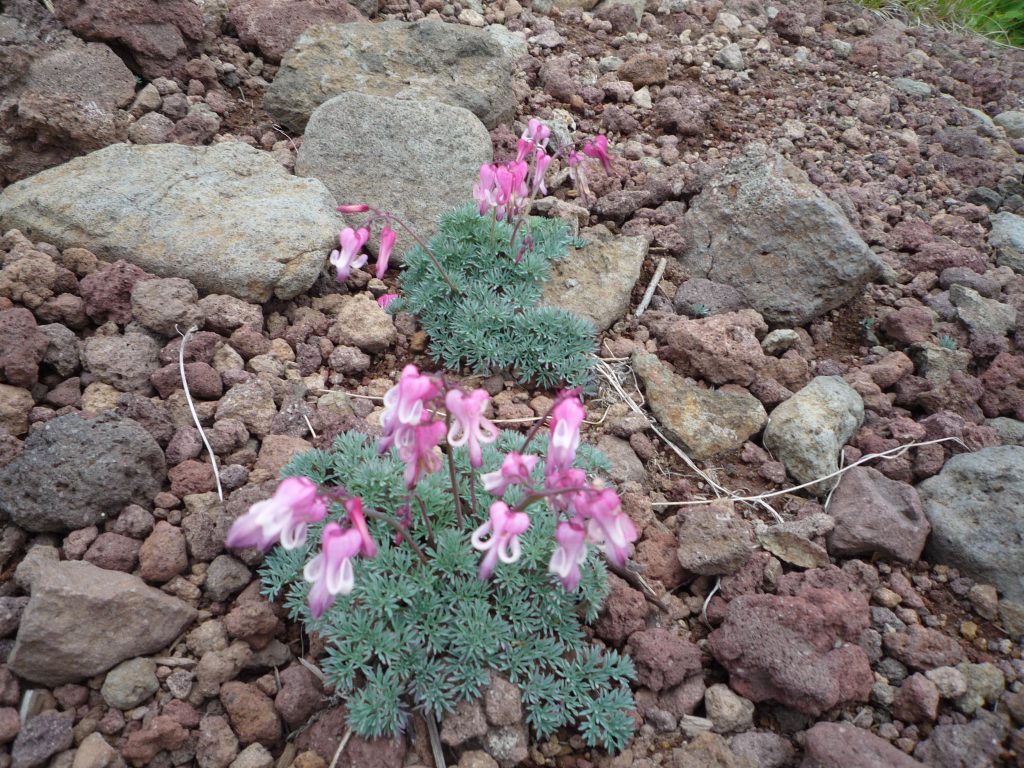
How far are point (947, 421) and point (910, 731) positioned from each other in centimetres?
180

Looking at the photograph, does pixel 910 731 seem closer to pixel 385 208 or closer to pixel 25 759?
pixel 25 759

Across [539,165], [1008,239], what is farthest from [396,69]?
[1008,239]

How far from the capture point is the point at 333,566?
1.91 m

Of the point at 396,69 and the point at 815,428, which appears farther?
the point at 396,69

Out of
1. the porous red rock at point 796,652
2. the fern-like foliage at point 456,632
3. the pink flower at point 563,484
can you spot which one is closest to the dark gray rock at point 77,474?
the fern-like foliage at point 456,632

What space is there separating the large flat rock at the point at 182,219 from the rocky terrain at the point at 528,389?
0.02m

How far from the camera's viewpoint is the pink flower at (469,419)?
6.92 feet

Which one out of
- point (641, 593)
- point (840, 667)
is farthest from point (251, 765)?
point (840, 667)

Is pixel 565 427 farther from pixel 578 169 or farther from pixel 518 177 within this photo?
pixel 578 169

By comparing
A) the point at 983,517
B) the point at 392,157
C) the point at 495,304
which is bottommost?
the point at 495,304

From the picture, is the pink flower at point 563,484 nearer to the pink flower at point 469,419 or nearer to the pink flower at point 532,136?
the pink flower at point 469,419

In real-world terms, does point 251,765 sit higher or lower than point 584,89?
lower

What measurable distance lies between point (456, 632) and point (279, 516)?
1045mm

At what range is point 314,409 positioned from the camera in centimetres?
370
